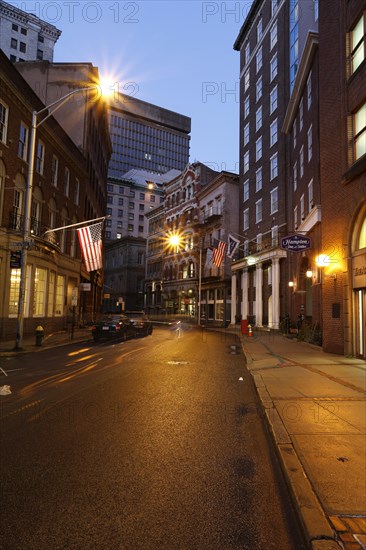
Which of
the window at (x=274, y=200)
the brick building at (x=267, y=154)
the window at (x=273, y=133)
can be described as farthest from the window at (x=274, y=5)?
the window at (x=274, y=200)

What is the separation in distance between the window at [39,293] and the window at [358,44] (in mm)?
19841

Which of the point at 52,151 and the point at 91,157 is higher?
the point at 91,157

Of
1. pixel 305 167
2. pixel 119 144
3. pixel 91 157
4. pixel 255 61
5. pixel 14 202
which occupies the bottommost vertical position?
pixel 14 202

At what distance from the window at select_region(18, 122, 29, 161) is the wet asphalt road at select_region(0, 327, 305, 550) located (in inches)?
673

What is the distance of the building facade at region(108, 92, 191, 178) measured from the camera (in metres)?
126

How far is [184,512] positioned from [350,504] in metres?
1.55

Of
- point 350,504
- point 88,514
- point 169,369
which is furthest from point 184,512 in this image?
point 169,369

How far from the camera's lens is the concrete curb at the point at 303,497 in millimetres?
3098

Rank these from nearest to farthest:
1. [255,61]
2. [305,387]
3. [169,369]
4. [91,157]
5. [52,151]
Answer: [305,387] < [169,369] < [52,151] < [91,157] < [255,61]

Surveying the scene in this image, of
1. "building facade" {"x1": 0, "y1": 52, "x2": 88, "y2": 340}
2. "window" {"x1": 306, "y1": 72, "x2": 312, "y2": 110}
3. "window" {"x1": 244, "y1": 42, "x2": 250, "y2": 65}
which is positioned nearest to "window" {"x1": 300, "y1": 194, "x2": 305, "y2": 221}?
"window" {"x1": 306, "y1": 72, "x2": 312, "y2": 110}

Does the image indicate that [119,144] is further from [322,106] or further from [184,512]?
[184,512]

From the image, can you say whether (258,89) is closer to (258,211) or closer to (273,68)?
(273,68)

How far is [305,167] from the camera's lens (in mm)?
25047

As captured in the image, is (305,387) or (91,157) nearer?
(305,387)
